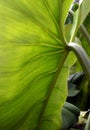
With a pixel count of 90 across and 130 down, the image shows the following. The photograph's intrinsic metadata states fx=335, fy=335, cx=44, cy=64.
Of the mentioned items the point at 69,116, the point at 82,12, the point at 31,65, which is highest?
the point at 82,12

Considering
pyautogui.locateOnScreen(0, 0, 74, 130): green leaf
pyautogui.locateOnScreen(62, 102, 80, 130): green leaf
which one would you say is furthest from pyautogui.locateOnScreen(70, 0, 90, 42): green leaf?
pyautogui.locateOnScreen(62, 102, 80, 130): green leaf

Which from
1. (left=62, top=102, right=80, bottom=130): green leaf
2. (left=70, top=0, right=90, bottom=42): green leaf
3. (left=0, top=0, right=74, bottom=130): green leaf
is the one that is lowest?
(left=62, top=102, right=80, bottom=130): green leaf

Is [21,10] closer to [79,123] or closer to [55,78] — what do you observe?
[55,78]

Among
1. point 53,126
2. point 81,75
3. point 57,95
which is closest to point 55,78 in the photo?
point 57,95

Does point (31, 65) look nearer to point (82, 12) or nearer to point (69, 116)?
point (82, 12)

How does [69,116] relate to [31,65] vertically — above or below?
below

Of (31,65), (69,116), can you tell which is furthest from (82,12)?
(69,116)

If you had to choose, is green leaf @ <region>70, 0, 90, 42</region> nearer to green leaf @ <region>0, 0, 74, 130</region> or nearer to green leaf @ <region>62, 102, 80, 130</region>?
green leaf @ <region>0, 0, 74, 130</region>

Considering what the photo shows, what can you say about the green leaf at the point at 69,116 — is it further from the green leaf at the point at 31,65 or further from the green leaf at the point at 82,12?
the green leaf at the point at 82,12
